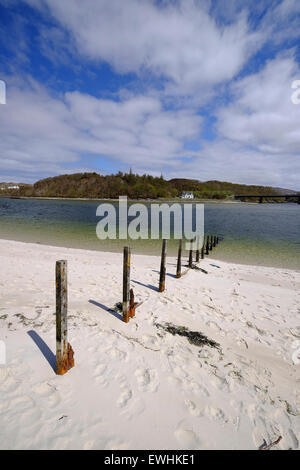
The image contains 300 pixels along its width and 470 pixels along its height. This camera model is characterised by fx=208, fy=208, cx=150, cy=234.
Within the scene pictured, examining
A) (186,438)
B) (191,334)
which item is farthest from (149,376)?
(191,334)

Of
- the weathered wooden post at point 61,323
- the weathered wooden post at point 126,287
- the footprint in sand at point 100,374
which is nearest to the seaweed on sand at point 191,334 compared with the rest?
the weathered wooden post at point 126,287

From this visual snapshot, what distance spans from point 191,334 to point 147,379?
1.94 meters

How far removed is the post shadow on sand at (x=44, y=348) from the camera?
3.99 m

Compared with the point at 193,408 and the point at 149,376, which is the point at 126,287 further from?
the point at 193,408

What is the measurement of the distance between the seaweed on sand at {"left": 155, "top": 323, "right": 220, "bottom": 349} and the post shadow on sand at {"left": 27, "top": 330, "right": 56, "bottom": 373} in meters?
2.63

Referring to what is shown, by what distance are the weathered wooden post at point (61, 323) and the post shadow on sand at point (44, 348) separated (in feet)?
0.98

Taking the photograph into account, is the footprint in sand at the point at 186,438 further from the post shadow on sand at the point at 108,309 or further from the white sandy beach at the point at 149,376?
the post shadow on sand at the point at 108,309

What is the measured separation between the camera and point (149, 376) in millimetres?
3902

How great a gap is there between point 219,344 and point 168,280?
449cm

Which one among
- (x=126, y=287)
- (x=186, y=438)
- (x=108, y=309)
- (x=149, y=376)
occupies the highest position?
(x=126, y=287)

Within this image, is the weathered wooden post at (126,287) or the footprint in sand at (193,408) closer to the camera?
the footprint in sand at (193,408)

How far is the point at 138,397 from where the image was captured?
3441mm

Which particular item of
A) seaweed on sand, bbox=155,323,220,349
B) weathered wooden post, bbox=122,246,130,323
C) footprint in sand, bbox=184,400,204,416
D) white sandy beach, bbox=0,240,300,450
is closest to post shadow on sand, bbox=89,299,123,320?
white sandy beach, bbox=0,240,300,450

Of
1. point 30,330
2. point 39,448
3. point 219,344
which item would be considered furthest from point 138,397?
point 30,330
